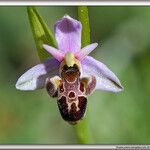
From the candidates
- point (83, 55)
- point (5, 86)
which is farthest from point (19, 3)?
point (5, 86)

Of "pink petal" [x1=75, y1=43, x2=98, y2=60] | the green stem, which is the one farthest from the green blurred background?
"pink petal" [x1=75, y1=43, x2=98, y2=60]

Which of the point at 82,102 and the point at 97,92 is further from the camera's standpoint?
the point at 97,92

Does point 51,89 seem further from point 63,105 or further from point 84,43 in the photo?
point 84,43

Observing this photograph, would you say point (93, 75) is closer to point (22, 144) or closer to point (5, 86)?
point (22, 144)

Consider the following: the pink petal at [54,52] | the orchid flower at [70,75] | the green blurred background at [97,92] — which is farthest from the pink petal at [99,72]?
the green blurred background at [97,92]

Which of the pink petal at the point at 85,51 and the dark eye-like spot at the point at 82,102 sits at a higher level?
the pink petal at the point at 85,51

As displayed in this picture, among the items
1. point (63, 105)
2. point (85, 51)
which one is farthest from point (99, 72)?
point (63, 105)

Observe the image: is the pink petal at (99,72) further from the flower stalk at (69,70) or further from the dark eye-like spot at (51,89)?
the dark eye-like spot at (51,89)
